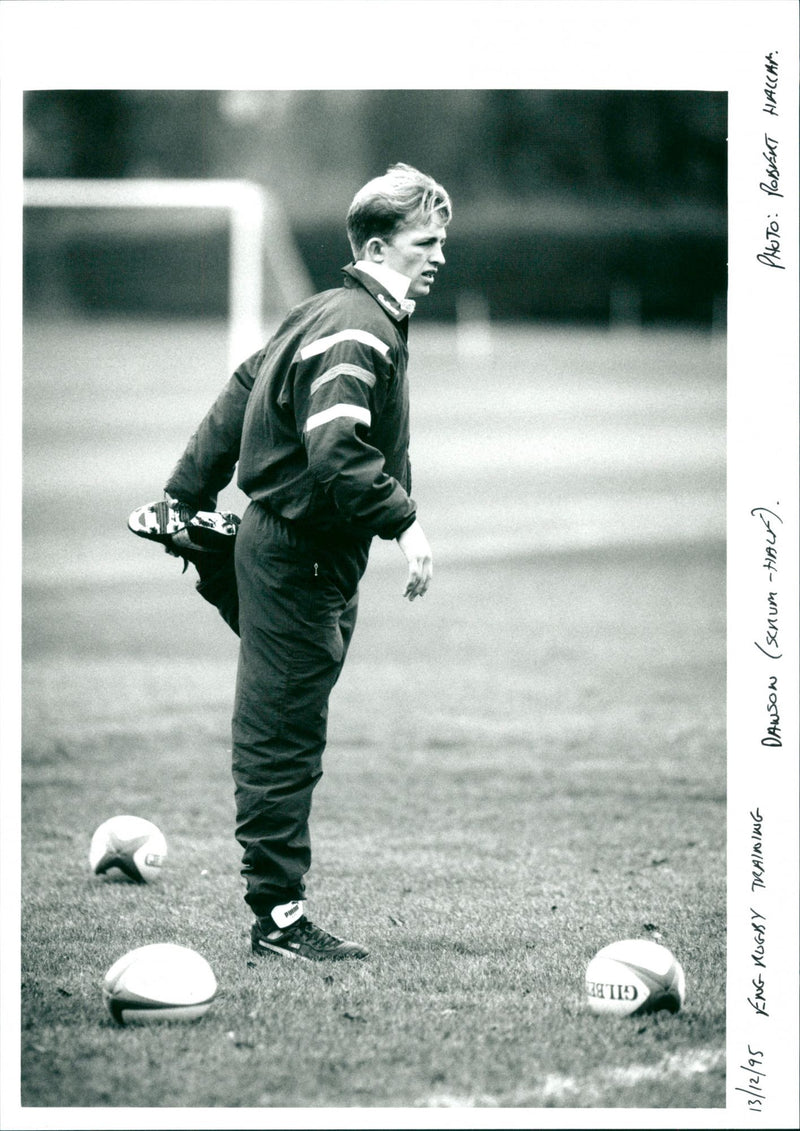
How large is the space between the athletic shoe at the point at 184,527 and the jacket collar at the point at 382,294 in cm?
78

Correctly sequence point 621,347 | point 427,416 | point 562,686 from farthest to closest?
point 621,347 < point 427,416 < point 562,686

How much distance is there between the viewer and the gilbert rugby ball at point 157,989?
369 cm

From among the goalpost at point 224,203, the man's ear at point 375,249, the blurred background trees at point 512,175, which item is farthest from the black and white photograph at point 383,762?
the blurred background trees at point 512,175

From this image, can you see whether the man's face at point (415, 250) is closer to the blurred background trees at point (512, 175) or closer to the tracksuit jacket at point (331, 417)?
the tracksuit jacket at point (331, 417)

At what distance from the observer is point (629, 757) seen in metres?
6.86

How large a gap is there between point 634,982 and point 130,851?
1868 millimetres

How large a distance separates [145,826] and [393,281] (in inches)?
79.3

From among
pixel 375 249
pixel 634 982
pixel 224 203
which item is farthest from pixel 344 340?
pixel 224 203

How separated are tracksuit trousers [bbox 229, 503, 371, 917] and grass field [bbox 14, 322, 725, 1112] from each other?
31 centimetres

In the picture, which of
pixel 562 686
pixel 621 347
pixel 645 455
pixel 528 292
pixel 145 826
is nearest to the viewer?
pixel 145 826

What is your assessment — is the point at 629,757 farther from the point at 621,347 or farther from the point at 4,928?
the point at 621,347

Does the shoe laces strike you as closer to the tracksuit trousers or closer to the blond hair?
the tracksuit trousers

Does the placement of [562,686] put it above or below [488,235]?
below

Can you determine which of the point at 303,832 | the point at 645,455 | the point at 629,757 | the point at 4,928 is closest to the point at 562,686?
the point at 629,757
